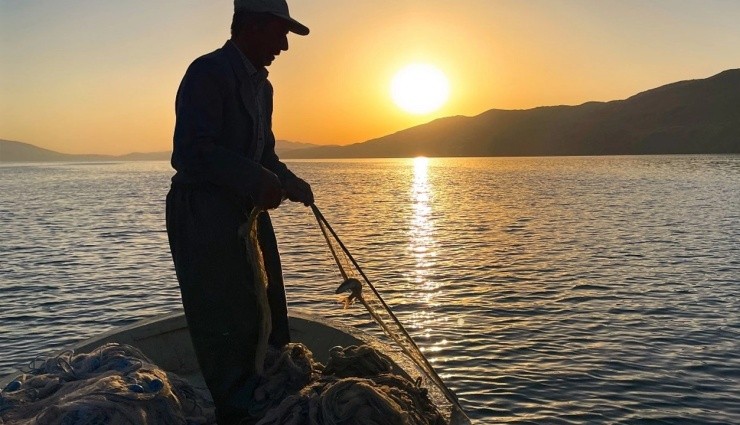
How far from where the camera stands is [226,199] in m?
4.32

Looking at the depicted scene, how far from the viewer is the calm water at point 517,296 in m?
10.3

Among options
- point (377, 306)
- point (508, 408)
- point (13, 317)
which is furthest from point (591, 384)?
point (13, 317)

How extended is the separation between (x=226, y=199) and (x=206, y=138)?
45 cm

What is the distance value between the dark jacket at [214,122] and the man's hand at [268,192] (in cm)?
4

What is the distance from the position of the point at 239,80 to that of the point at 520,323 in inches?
436

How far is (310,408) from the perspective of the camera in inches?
156

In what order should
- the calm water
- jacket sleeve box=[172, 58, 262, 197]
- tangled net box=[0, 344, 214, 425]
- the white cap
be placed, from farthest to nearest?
1. the calm water
2. the white cap
3. jacket sleeve box=[172, 58, 262, 197]
4. tangled net box=[0, 344, 214, 425]

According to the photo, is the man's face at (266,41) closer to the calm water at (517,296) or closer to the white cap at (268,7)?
the white cap at (268,7)

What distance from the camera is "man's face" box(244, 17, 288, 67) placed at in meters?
4.32

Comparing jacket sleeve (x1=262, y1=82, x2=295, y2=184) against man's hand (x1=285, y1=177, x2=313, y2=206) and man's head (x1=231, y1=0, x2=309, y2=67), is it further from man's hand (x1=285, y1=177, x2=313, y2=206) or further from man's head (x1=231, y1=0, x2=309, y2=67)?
man's head (x1=231, y1=0, x2=309, y2=67)

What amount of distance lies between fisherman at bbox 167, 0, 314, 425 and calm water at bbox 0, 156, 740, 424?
5878 millimetres

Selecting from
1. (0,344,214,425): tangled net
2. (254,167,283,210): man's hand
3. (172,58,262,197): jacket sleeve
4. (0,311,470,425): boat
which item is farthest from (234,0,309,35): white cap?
(0,311,470,425): boat

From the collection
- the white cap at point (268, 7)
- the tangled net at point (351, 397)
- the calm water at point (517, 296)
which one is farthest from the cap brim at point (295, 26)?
the calm water at point (517, 296)

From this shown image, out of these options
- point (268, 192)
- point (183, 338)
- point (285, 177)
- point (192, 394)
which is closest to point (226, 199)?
point (268, 192)
